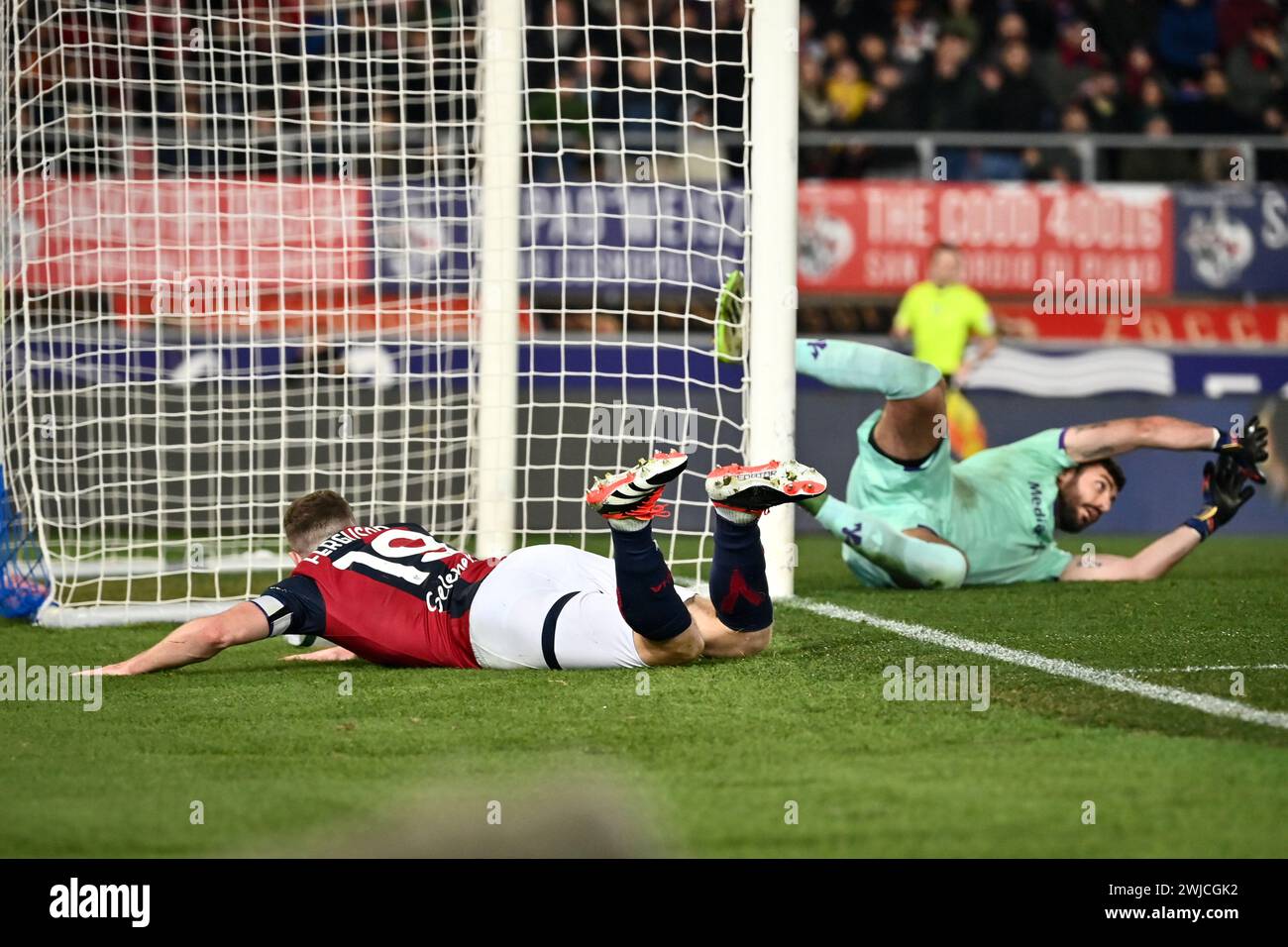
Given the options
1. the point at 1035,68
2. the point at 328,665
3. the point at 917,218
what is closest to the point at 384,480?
the point at 328,665

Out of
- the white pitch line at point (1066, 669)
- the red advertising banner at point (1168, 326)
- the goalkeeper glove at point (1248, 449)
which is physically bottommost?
the white pitch line at point (1066, 669)

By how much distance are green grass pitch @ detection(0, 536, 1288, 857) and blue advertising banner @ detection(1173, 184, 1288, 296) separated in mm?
8036

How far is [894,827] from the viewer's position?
3486 mm

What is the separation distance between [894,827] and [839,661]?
2075mm

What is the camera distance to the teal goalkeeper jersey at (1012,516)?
7512mm

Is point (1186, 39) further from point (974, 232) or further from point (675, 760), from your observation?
point (675, 760)

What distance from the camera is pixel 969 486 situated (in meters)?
7.60

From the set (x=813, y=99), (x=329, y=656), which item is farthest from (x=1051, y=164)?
(x=329, y=656)

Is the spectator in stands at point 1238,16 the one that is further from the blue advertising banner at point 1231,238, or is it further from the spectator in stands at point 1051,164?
the spectator in stands at point 1051,164

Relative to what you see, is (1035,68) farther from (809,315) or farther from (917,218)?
(809,315)

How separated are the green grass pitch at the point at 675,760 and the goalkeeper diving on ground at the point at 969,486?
4.21 ft

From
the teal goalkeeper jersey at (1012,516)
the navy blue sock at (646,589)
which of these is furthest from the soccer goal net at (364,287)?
the navy blue sock at (646,589)

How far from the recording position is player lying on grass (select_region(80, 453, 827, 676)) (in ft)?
16.4
